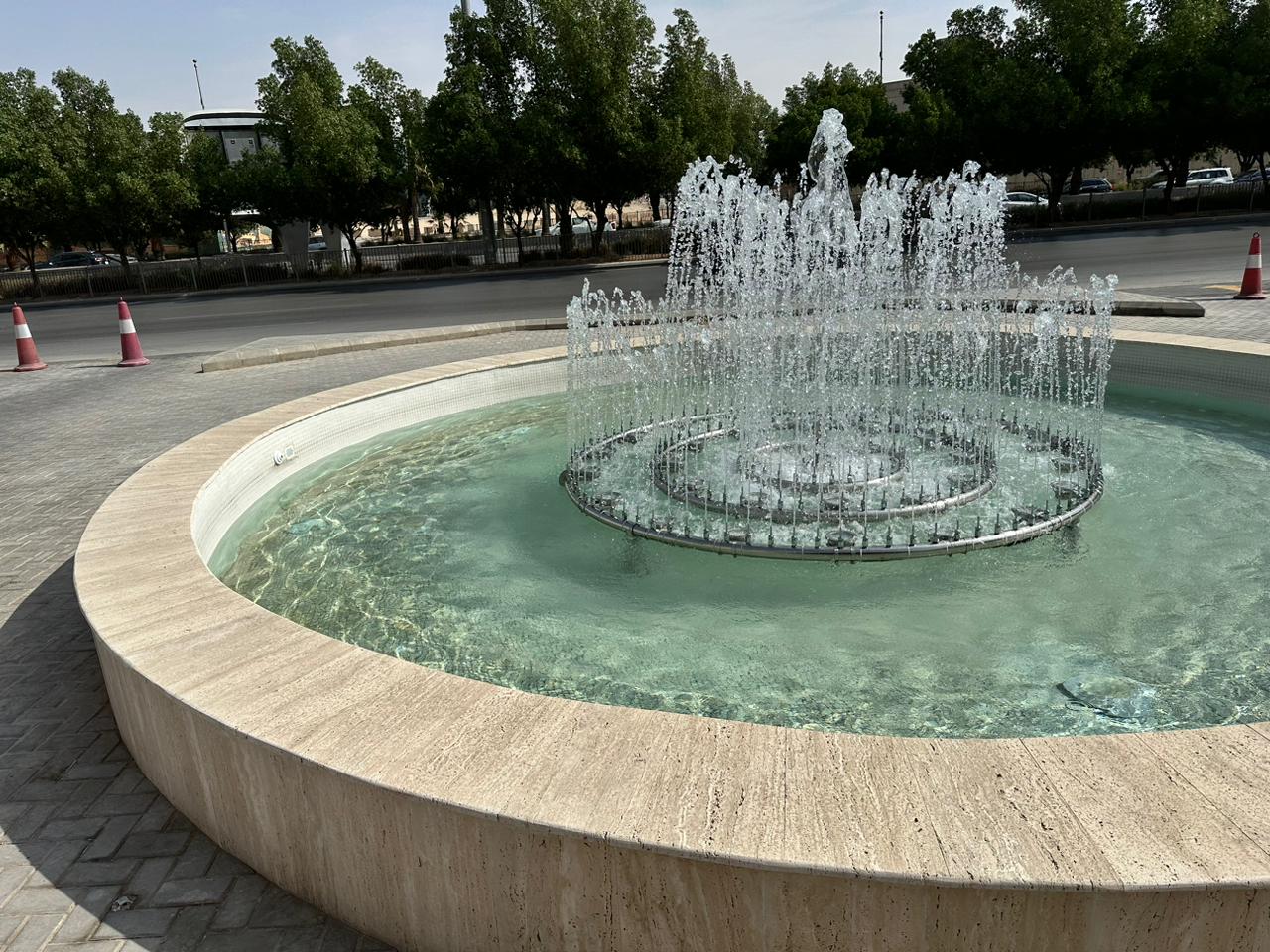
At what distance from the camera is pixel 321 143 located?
92.5ft

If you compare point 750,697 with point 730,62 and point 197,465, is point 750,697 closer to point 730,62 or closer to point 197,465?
point 197,465

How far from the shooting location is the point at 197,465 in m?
5.91

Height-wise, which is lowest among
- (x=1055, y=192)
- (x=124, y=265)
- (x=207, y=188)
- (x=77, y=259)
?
(x=124, y=265)

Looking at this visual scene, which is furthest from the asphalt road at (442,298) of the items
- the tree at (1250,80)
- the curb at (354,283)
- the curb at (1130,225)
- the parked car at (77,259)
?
the parked car at (77,259)

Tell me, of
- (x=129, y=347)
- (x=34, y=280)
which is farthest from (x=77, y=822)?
(x=34, y=280)

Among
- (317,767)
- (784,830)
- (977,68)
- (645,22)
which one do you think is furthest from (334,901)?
(977,68)

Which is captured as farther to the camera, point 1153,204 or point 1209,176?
point 1209,176

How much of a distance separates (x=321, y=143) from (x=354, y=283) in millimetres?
4276

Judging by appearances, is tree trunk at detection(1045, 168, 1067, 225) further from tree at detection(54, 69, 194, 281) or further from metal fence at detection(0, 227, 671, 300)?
tree at detection(54, 69, 194, 281)

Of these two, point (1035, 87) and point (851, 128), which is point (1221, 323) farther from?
point (851, 128)

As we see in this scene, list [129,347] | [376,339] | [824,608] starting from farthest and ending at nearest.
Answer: [129,347]
[376,339]
[824,608]

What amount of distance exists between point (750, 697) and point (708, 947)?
1.64 m

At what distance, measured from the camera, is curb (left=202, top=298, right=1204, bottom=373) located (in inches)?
468

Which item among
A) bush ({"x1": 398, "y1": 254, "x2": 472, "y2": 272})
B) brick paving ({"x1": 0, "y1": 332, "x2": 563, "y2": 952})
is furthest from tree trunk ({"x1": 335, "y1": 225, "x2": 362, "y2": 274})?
brick paving ({"x1": 0, "y1": 332, "x2": 563, "y2": 952})
